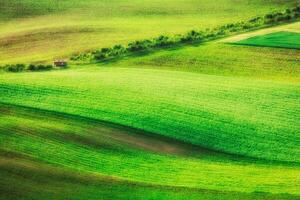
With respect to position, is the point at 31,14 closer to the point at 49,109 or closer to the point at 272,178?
the point at 49,109

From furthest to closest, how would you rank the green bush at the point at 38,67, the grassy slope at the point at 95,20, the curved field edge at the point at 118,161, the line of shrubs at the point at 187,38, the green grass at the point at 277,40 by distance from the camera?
the grassy slope at the point at 95,20
the green grass at the point at 277,40
the line of shrubs at the point at 187,38
the green bush at the point at 38,67
the curved field edge at the point at 118,161

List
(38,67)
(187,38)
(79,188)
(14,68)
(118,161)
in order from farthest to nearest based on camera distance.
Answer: (187,38)
(38,67)
(14,68)
(118,161)
(79,188)

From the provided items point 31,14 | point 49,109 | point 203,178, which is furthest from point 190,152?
point 31,14

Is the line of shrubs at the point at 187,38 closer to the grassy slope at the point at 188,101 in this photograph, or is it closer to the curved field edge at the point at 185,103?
the grassy slope at the point at 188,101

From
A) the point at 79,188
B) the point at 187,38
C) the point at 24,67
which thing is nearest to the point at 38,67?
the point at 24,67

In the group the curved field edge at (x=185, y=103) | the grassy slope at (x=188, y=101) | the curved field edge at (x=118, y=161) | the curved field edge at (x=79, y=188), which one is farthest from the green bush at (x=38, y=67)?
the curved field edge at (x=79, y=188)

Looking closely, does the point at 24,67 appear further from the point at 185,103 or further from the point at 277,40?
the point at 277,40

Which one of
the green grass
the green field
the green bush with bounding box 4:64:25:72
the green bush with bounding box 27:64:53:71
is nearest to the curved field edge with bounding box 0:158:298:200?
the green field
